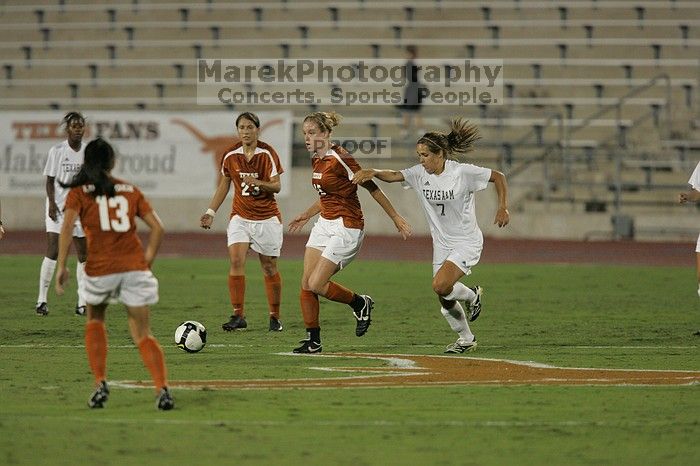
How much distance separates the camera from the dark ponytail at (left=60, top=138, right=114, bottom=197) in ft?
25.0

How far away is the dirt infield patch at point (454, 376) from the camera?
8.88 m

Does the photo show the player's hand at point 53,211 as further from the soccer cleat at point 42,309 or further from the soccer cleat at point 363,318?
the soccer cleat at point 363,318

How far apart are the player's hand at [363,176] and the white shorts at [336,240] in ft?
1.71

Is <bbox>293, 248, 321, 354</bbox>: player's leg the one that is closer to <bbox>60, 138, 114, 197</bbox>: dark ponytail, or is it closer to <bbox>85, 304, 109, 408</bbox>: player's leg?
<bbox>85, 304, 109, 408</bbox>: player's leg

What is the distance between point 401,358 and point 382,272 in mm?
10687

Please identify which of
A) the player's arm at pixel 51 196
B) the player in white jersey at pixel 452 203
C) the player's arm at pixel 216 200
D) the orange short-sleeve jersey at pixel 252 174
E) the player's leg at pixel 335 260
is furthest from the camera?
the player's arm at pixel 51 196

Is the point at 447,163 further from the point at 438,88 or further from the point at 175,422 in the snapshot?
the point at 438,88

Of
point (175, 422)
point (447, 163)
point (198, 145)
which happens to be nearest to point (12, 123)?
point (198, 145)

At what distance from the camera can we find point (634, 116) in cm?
3116

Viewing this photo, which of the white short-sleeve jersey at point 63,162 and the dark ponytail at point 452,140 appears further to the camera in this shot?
the white short-sleeve jersey at point 63,162

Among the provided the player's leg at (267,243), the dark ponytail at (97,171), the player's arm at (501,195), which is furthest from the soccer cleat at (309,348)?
the dark ponytail at (97,171)

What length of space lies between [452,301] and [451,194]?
0.95 meters

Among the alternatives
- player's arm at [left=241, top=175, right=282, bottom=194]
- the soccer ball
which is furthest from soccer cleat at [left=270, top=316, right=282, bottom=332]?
the soccer ball

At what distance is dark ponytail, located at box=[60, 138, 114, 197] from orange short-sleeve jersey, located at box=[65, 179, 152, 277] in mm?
35
